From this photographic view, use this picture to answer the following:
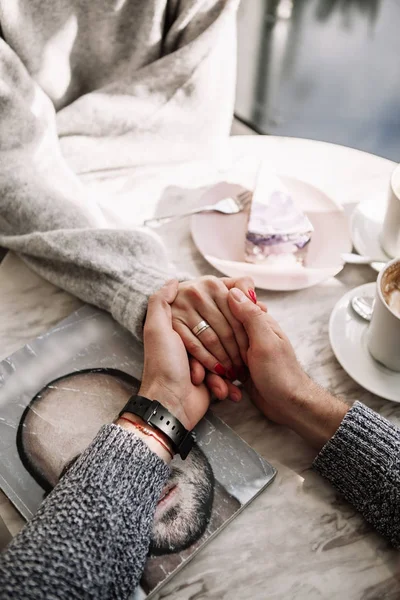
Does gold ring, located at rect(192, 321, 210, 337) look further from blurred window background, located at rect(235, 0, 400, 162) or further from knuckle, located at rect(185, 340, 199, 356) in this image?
blurred window background, located at rect(235, 0, 400, 162)

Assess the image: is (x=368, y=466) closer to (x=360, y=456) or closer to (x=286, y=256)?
(x=360, y=456)

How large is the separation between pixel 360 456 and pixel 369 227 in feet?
1.29

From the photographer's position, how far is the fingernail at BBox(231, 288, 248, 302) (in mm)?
703

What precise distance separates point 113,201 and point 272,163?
0.28 m

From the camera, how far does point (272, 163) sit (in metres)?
0.94

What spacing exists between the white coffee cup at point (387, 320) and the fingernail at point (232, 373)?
6.7 inches

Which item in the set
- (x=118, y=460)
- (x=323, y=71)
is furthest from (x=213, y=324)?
(x=323, y=71)

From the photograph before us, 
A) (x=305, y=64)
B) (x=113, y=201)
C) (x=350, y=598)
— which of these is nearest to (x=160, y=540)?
(x=350, y=598)

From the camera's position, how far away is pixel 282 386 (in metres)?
0.63

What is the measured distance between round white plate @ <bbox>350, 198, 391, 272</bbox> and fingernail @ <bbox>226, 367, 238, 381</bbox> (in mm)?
271

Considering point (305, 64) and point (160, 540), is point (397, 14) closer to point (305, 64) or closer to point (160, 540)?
point (305, 64)

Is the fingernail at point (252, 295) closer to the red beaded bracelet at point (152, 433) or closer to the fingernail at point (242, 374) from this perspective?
the fingernail at point (242, 374)

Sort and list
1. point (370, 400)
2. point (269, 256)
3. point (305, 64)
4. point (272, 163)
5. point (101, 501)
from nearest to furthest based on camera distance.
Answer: point (101, 501) → point (370, 400) → point (269, 256) → point (272, 163) → point (305, 64)

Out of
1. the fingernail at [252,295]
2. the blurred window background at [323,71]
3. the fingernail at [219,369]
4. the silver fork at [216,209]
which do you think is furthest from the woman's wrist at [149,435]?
the blurred window background at [323,71]
